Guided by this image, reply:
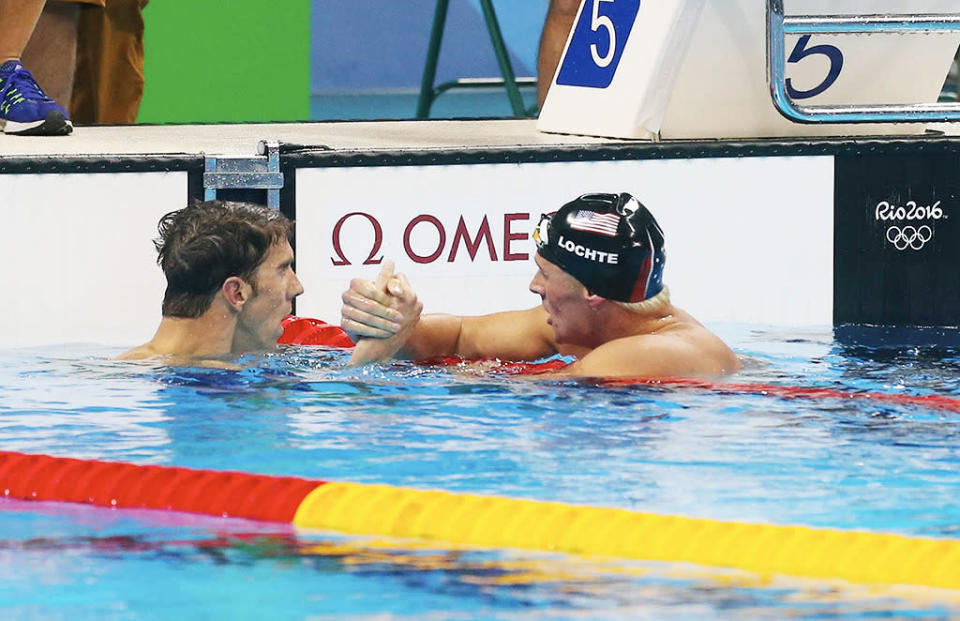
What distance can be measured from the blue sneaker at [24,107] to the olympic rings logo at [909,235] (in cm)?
264

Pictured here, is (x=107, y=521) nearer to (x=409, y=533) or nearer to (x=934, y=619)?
(x=409, y=533)

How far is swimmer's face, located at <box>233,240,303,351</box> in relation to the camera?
15.1ft

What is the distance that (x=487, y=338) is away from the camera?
4.92 m

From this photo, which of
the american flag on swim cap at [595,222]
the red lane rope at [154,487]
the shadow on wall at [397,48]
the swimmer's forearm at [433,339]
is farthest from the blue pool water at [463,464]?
the shadow on wall at [397,48]

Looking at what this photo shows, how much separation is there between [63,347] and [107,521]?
5.79 ft

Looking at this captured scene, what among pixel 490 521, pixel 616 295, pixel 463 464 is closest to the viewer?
pixel 490 521

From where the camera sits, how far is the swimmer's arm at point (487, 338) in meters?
4.88

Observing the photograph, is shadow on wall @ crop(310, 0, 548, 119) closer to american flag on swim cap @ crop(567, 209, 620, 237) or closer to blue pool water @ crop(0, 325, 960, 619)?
blue pool water @ crop(0, 325, 960, 619)

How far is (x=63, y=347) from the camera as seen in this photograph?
4.98 m

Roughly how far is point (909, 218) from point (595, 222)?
143 centimetres

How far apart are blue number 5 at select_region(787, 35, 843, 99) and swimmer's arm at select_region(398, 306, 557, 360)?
137 centimetres

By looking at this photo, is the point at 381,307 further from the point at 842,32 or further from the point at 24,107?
the point at 842,32

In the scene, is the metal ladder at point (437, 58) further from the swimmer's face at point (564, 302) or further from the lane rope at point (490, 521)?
the lane rope at point (490, 521)

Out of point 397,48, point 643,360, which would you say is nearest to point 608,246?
point 643,360
